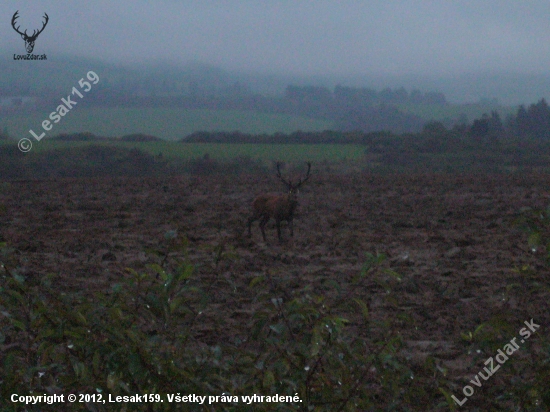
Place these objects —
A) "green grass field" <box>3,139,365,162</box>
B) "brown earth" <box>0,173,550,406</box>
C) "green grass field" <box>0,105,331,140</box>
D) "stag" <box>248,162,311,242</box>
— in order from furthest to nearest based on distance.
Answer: "green grass field" <box>0,105,331,140</box>, "green grass field" <box>3,139,365,162</box>, "stag" <box>248,162,311,242</box>, "brown earth" <box>0,173,550,406</box>

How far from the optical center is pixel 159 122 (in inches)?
2496

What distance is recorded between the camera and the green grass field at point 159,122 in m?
55.1

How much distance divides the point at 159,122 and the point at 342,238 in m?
51.5

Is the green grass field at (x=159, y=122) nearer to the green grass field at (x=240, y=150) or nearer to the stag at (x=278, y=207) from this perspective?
the green grass field at (x=240, y=150)

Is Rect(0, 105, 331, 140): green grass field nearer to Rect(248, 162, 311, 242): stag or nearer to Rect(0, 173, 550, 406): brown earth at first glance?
Rect(0, 173, 550, 406): brown earth

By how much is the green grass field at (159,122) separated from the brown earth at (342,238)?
105 ft

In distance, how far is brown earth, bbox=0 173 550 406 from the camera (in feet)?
26.8

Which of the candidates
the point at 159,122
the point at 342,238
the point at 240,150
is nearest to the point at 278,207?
the point at 342,238

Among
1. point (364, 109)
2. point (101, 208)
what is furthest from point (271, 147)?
point (364, 109)

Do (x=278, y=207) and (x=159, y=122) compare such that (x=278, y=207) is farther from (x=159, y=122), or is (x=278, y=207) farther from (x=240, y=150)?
(x=159, y=122)

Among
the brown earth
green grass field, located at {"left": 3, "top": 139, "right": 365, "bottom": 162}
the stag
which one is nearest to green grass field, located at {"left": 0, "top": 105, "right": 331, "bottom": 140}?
green grass field, located at {"left": 3, "top": 139, "right": 365, "bottom": 162}

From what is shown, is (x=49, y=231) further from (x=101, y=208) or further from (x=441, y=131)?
(x=441, y=131)

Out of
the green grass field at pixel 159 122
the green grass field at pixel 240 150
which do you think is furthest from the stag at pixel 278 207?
the green grass field at pixel 159 122

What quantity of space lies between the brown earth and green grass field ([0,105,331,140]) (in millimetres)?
31959
